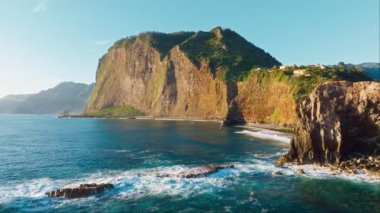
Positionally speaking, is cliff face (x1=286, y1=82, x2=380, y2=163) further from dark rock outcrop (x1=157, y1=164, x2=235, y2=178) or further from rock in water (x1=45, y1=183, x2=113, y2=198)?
rock in water (x1=45, y1=183, x2=113, y2=198)

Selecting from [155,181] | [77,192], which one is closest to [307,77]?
[155,181]

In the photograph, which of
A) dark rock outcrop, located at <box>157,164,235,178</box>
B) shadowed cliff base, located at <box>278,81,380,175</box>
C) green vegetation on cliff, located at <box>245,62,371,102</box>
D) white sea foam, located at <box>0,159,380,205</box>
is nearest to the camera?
white sea foam, located at <box>0,159,380,205</box>

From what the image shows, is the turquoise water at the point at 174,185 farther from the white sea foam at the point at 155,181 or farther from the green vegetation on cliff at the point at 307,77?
the green vegetation on cliff at the point at 307,77

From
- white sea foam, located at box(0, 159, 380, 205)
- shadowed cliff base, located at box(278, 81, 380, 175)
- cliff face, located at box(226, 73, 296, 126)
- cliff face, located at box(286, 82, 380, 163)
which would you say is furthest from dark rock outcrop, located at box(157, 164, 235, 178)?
cliff face, located at box(226, 73, 296, 126)

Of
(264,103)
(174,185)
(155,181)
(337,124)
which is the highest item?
(264,103)

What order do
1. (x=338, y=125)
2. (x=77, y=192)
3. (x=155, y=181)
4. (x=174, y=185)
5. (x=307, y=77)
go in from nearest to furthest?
(x=77, y=192), (x=174, y=185), (x=155, y=181), (x=338, y=125), (x=307, y=77)

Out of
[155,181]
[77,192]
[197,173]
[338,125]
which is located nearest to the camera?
[77,192]

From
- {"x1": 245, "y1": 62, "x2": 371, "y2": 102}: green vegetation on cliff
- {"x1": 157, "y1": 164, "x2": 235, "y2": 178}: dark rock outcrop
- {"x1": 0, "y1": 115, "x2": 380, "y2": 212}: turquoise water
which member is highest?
{"x1": 245, "y1": 62, "x2": 371, "y2": 102}: green vegetation on cliff

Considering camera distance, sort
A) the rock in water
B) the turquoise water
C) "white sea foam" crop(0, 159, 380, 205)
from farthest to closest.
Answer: "white sea foam" crop(0, 159, 380, 205) < the rock in water < the turquoise water

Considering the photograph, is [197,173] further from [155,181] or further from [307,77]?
[307,77]

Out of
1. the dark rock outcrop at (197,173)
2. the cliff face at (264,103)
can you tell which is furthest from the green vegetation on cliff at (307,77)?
the dark rock outcrop at (197,173)
